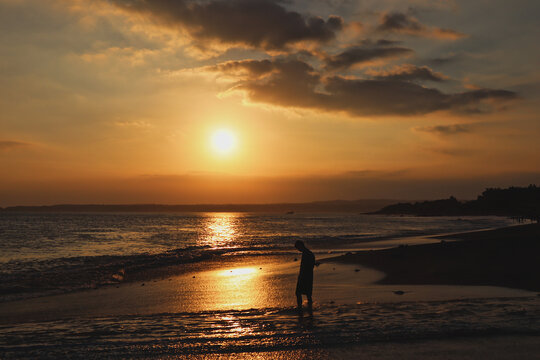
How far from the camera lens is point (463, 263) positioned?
2038 centimetres

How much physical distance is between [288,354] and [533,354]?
4581 mm

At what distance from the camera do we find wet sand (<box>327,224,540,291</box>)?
1661cm

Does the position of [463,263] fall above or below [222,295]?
above

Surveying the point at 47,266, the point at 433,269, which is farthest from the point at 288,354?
the point at 47,266

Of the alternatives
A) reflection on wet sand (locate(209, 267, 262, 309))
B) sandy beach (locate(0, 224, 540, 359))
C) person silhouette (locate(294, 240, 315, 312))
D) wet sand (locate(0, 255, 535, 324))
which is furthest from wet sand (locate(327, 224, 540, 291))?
person silhouette (locate(294, 240, 315, 312))

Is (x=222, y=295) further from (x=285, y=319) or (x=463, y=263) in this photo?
(x=463, y=263)

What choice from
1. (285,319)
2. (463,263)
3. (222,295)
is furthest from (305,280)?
(463,263)

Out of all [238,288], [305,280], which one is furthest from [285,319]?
[238,288]

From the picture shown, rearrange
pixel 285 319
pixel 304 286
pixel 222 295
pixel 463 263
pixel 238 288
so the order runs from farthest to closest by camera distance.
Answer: pixel 463 263
pixel 238 288
pixel 222 295
pixel 304 286
pixel 285 319

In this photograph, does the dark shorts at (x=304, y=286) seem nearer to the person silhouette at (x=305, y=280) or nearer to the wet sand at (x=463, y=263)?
the person silhouette at (x=305, y=280)

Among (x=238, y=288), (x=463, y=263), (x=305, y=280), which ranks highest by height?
(x=305, y=280)

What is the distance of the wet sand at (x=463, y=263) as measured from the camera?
1661 centimetres

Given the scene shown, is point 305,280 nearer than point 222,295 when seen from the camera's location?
Yes

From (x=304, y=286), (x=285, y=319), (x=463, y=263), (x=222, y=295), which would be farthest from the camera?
(x=463, y=263)
